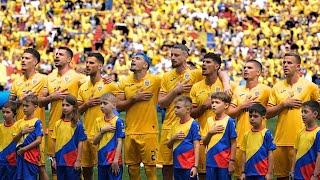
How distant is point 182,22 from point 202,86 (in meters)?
24.6

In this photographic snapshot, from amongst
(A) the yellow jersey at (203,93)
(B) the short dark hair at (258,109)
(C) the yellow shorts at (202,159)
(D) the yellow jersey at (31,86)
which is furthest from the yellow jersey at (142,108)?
(B) the short dark hair at (258,109)

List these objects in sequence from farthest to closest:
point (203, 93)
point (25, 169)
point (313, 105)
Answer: point (25, 169)
point (203, 93)
point (313, 105)

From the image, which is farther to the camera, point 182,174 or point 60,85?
point 60,85

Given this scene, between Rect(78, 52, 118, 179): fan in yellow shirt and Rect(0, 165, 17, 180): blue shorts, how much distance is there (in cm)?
93

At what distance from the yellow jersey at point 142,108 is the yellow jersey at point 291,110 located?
173cm

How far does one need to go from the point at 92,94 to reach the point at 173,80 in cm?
114

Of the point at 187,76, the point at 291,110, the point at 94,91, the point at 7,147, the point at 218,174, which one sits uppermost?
the point at 187,76

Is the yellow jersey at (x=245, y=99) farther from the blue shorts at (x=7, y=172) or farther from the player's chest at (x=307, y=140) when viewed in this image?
the blue shorts at (x=7, y=172)

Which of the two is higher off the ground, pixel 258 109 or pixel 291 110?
pixel 291 110

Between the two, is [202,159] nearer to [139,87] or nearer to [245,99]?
[245,99]

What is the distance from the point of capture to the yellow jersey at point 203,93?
14172 millimetres

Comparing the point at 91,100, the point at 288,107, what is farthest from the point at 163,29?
the point at 288,107

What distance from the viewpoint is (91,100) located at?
1473 centimetres

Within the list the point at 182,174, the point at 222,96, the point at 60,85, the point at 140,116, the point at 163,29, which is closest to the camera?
the point at 222,96
